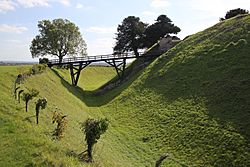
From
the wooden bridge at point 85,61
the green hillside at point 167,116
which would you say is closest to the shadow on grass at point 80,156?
the green hillside at point 167,116

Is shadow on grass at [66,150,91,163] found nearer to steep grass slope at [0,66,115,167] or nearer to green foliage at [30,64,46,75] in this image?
steep grass slope at [0,66,115,167]

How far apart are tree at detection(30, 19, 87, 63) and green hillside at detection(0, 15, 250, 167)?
28.8 meters

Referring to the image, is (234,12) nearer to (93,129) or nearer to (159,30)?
(159,30)

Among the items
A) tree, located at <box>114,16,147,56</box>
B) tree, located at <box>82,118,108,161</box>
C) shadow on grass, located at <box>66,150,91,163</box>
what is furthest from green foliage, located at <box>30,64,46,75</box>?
tree, located at <box>114,16,147,56</box>

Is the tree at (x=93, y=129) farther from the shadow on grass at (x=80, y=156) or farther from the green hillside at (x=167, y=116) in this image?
the green hillside at (x=167, y=116)

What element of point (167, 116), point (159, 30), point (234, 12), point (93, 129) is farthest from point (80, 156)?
point (159, 30)

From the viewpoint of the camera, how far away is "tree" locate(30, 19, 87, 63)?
73412 millimetres

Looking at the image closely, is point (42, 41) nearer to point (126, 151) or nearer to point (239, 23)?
point (239, 23)

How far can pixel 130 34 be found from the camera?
265 ft

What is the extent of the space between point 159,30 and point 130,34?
25.6 ft

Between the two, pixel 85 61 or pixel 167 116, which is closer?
pixel 167 116

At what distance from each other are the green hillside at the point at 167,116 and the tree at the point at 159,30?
91.6 feet

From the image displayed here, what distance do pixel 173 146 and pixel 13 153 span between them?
1430cm

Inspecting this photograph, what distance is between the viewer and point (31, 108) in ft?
83.3
